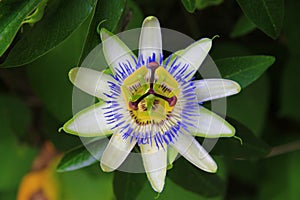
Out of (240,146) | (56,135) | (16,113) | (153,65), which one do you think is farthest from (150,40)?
(16,113)

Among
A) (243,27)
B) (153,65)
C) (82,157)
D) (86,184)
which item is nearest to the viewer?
(153,65)

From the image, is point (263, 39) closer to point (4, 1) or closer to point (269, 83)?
point (269, 83)

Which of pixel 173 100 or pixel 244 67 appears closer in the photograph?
pixel 173 100

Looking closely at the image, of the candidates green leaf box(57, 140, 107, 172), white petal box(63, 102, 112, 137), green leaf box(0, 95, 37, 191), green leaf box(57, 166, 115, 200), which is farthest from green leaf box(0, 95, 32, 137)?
white petal box(63, 102, 112, 137)

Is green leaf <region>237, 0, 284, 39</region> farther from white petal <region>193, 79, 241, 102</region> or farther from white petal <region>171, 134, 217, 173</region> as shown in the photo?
white petal <region>171, 134, 217, 173</region>

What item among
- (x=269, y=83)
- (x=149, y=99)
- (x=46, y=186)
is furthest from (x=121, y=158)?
(x=269, y=83)

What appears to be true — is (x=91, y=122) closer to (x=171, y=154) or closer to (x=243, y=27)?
(x=171, y=154)
